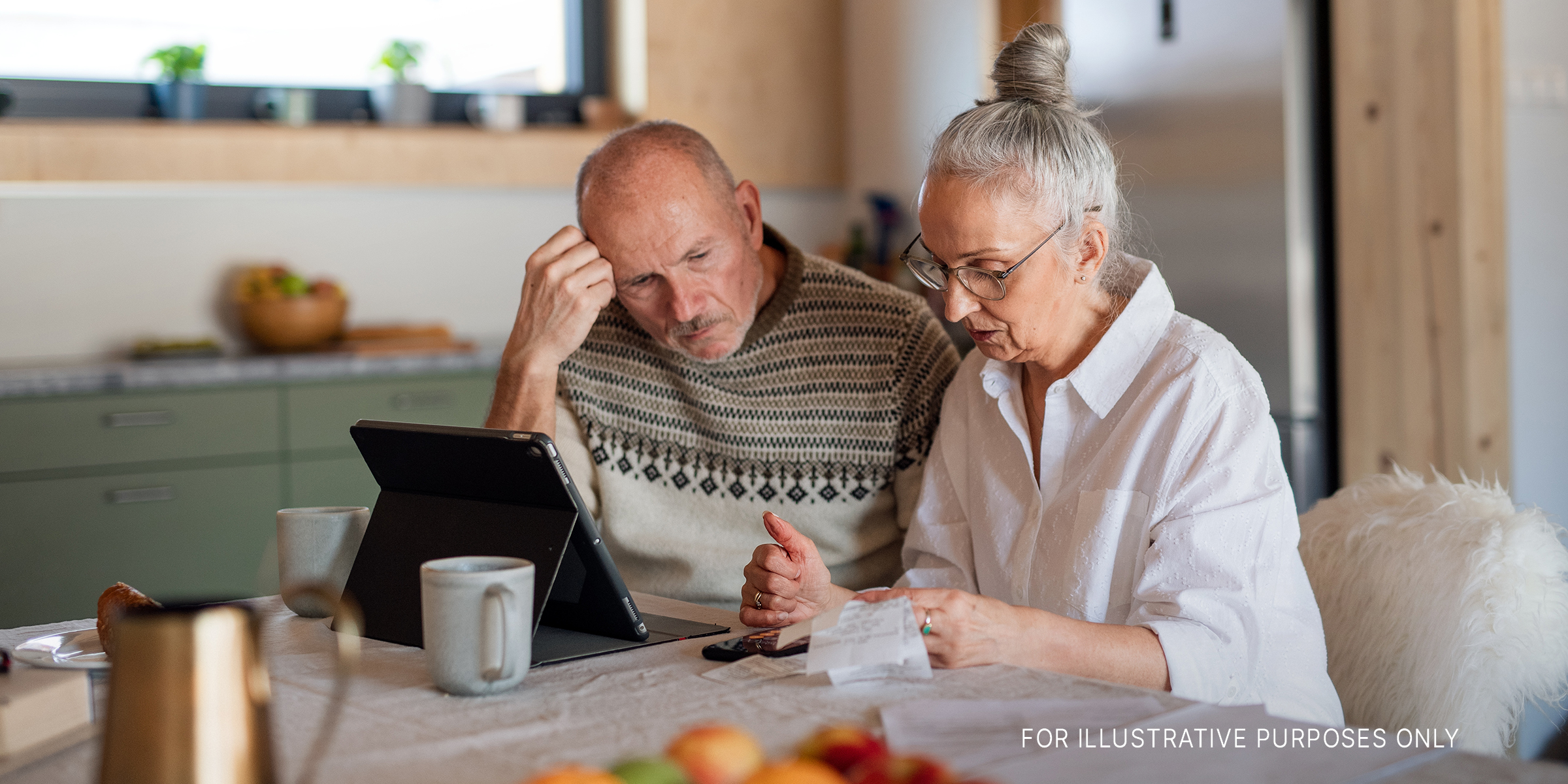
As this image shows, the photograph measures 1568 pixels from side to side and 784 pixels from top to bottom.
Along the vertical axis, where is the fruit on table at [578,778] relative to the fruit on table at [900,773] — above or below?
above

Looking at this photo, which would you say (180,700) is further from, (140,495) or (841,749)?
(140,495)

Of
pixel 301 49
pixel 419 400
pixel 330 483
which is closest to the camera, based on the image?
pixel 330 483

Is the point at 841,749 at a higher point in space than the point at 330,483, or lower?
higher

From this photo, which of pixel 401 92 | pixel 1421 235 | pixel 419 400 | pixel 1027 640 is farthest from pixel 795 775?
pixel 401 92

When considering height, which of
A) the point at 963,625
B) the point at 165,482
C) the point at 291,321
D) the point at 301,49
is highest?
the point at 301,49

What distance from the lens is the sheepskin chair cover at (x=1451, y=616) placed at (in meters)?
1.29

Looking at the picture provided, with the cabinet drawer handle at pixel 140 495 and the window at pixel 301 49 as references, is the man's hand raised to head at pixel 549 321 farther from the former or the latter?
the window at pixel 301 49

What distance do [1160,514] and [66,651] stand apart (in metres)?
1.09

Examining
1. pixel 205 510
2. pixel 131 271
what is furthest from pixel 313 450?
pixel 131 271

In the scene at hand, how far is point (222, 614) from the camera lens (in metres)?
0.69

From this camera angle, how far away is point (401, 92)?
12.0 ft

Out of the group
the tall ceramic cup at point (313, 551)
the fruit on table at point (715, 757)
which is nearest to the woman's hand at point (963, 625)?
the fruit on table at point (715, 757)

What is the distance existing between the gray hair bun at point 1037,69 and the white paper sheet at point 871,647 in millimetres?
680

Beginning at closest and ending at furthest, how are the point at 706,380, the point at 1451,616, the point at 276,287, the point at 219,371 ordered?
1. the point at 1451,616
2. the point at 706,380
3. the point at 219,371
4. the point at 276,287
